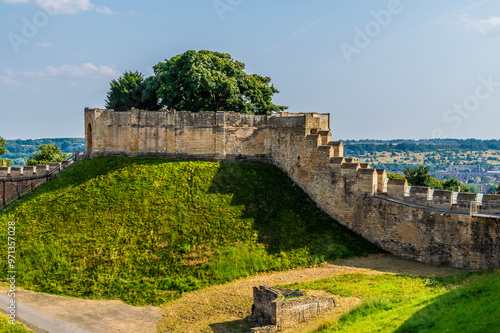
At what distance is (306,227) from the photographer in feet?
114

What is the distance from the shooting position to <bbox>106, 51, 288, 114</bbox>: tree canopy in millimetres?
44344

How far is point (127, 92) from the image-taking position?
5478 centimetres

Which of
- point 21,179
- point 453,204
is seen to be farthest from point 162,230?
point 453,204

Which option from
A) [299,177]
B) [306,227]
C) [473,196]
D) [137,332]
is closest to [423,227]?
[473,196]

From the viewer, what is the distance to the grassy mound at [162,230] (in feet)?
98.9

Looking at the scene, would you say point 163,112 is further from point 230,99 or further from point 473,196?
point 473,196

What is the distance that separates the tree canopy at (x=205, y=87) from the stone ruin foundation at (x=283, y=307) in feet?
80.6

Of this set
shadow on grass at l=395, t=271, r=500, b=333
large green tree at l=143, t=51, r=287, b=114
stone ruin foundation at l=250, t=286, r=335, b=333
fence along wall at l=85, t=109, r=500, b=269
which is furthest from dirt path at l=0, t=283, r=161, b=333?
large green tree at l=143, t=51, r=287, b=114

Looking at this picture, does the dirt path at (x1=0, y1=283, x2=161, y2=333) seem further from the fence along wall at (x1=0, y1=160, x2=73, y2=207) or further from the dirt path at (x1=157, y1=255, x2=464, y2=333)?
the fence along wall at (x1=0, y1=160, x2=73, y2=207)

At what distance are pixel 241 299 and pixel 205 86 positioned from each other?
22959mm

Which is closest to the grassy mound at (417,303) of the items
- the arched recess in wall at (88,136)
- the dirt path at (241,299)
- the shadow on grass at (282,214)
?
the dirt path at (241,299)

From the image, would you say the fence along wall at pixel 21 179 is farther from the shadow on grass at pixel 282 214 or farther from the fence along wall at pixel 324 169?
the shadow on grass at pixel 282 214

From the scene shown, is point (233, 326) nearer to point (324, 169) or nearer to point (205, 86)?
Result: point (324, 169)

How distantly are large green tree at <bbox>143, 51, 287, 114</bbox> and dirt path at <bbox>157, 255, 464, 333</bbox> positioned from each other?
20536 millimetres
